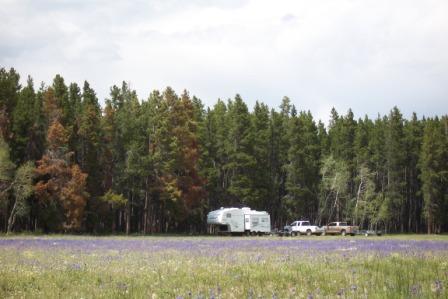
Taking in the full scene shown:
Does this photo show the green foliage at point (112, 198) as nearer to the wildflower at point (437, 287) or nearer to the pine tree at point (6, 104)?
the pine tree at point (6, 104)

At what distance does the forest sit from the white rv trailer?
4.91 meters

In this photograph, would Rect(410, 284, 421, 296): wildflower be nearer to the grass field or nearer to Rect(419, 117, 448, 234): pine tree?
the grass field

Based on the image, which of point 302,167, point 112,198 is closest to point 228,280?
point 112,198

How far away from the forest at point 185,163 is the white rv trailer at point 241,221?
491cm

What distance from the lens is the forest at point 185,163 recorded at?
5884 centimetres

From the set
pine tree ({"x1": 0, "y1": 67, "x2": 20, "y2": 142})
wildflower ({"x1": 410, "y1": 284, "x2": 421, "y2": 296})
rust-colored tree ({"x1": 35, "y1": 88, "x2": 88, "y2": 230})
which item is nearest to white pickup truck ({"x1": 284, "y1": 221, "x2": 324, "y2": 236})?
rust-colored tree ({"x1": 35, "y1": 88, "x2": 88, "y2": 230})

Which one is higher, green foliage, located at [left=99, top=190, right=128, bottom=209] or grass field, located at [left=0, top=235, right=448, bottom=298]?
green foliage, located at [left=99, top=190, right=128, bottom=209]

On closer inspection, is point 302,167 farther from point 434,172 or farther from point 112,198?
point 112,198

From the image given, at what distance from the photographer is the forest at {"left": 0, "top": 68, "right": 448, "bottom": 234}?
58.8 meters

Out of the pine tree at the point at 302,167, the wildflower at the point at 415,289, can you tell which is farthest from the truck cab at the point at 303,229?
the wildflower at the point at 415,289

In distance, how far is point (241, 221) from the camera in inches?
2569

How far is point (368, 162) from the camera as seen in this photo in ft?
285

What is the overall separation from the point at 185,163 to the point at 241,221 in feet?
33.4

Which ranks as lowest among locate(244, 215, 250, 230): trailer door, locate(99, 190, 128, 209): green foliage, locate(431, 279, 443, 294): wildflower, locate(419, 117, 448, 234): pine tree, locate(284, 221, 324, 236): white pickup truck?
locate(284, 221, 324, 236): white pickup truck
